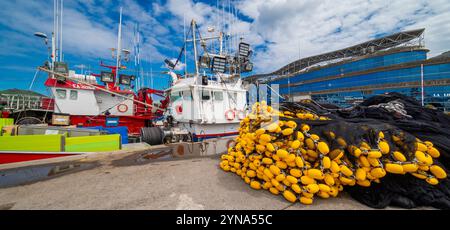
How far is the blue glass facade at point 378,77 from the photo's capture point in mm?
20156

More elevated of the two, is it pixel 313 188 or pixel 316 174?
pixel 316 174

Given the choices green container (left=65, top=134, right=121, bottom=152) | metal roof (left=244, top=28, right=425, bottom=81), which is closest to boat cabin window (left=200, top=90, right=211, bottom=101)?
green container (left=65, top=134, right=121, bottom=152)

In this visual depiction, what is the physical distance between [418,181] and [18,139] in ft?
27.3

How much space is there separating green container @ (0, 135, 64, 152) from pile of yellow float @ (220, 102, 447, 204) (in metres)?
5.45

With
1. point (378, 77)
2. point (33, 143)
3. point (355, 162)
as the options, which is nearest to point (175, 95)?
point (33, 143)

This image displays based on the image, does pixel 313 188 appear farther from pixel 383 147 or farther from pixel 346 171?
pixel 383 147

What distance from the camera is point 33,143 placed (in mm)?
4414

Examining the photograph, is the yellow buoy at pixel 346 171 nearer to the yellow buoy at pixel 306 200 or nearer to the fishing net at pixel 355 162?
the fishing net at pixel 355 162

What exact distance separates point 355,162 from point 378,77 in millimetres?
Result: 33224

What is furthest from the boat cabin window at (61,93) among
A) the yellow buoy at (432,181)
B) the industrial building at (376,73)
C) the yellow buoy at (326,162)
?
the industrial building at (376,73)
